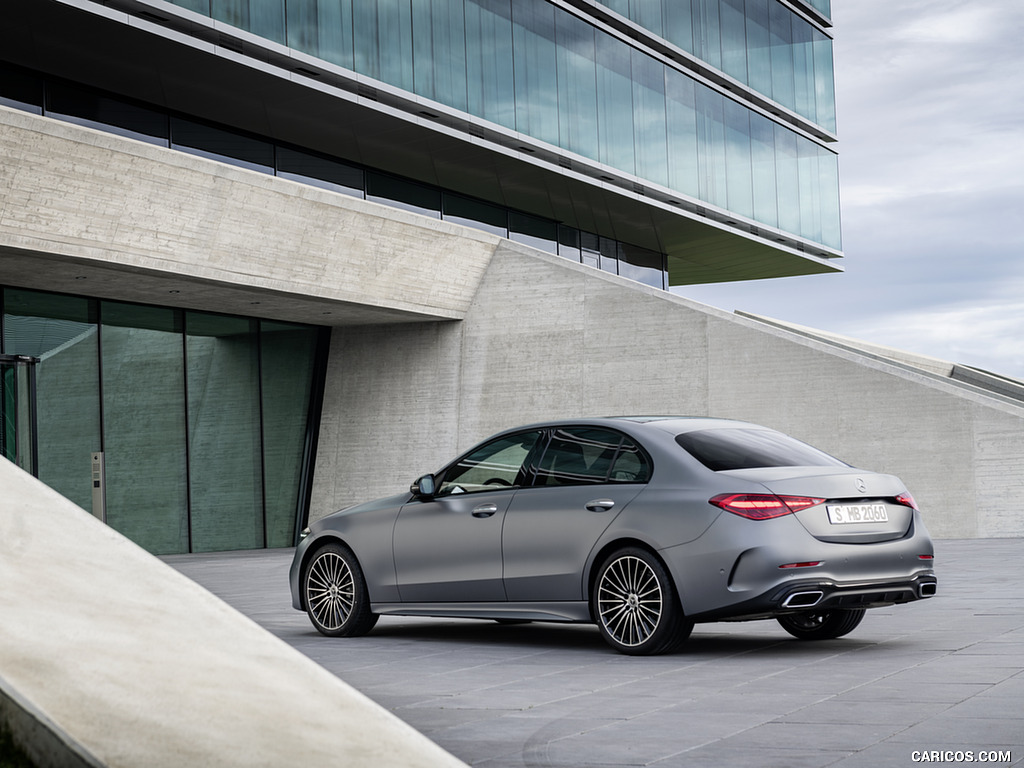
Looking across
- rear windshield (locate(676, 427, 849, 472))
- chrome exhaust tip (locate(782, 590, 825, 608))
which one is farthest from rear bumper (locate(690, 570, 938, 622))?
rear windshield (locate(676, 427, 849, 472))

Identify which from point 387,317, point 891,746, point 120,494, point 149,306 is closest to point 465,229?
point 387,317

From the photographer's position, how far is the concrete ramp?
3.12 metres

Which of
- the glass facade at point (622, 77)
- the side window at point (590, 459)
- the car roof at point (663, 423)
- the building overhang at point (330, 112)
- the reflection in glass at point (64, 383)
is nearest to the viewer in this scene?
the side window at point (590, 459)

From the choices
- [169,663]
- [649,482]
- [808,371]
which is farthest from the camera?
[808,371]

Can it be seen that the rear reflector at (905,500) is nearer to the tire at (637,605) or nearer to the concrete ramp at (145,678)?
the tire at (637,605)

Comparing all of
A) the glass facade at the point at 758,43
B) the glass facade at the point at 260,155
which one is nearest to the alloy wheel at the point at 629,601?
the glass facade at the point at 260,155

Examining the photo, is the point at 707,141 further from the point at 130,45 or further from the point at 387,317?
the point at 130,45

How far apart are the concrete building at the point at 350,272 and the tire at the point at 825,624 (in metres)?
11.6

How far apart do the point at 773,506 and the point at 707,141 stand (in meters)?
27.8

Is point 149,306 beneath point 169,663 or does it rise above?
above

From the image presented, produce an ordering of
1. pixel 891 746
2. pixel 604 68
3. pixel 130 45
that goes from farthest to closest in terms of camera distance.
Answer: pixel 604 68 < pixel 130 45 < pixel 891 746

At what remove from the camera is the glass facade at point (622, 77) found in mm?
24047

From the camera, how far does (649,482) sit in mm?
8156

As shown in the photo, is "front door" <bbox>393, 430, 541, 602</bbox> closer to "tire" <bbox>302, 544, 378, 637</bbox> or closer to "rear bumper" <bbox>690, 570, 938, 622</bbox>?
"tire" <bbox>302, 544, 378, 637</bbox>
